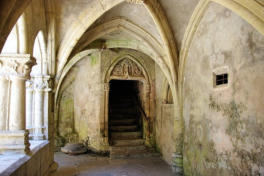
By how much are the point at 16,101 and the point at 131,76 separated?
17.9 feet

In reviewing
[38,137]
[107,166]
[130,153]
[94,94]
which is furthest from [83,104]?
[38,137]

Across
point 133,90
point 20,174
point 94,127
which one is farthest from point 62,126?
point 20,174

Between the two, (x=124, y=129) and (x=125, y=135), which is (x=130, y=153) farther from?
(x=124, y=129)

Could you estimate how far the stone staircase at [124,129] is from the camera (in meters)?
7.96

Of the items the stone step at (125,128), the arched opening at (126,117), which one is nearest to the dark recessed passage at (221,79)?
the arched opening at (126,117)

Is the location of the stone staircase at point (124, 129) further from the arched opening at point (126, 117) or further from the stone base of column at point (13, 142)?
the stone base of column at point (13, 142)

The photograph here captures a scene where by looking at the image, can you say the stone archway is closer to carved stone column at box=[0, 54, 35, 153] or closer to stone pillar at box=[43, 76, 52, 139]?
stone pillar at box=[43, 76, 52, 139]

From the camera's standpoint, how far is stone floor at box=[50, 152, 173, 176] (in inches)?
236

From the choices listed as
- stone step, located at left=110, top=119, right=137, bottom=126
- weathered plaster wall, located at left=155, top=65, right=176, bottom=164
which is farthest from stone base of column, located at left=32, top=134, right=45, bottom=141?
stone step, located at left=110, top=119, right=137, bottom=126

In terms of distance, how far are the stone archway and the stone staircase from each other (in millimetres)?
480

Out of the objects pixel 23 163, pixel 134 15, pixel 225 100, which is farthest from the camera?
pixel 134 15

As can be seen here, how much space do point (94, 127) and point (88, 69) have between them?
236cm

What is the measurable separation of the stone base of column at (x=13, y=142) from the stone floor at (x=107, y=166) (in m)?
2.44

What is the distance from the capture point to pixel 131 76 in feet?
28.8
